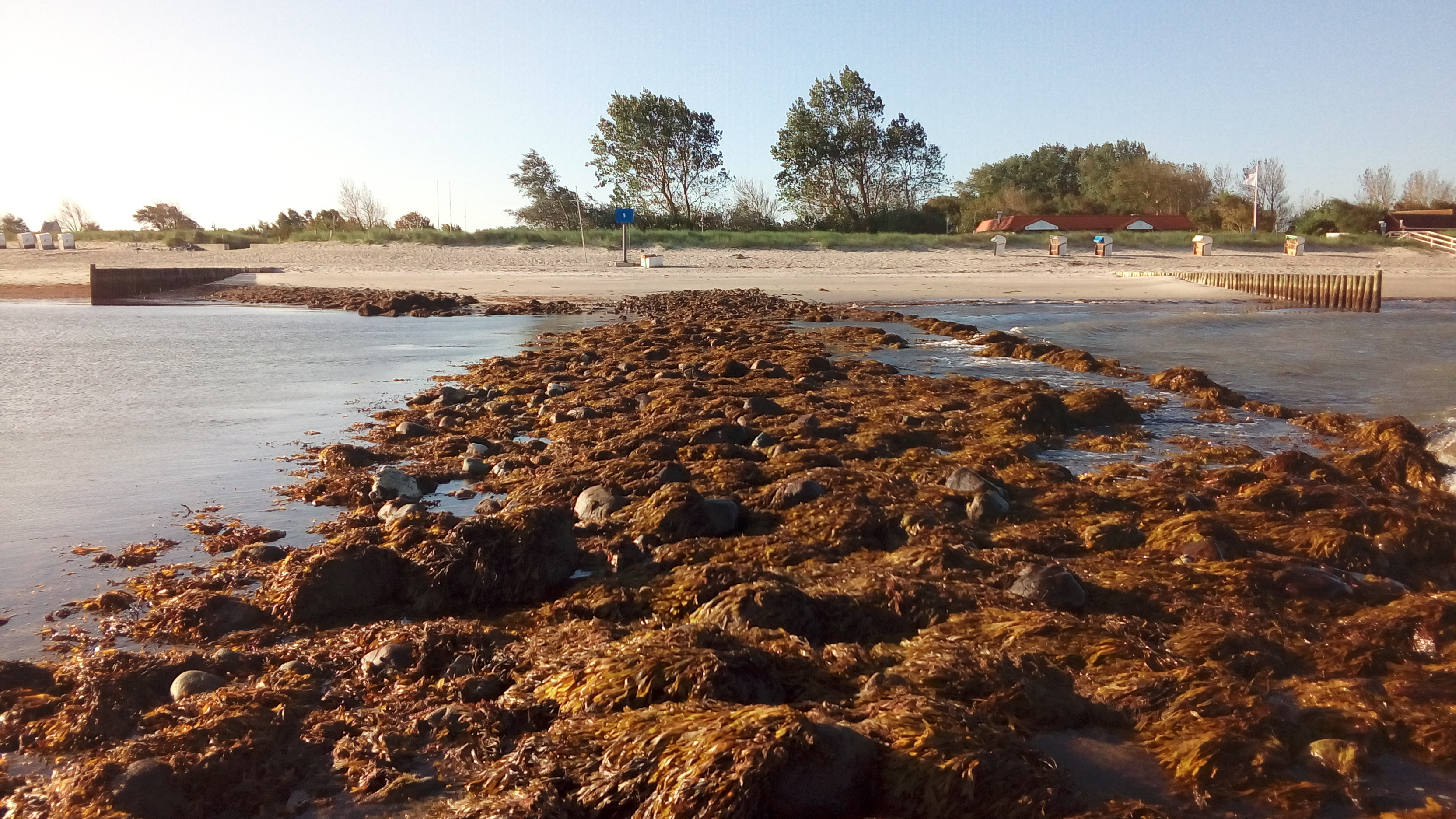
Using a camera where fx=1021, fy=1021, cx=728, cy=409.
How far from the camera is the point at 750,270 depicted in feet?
116

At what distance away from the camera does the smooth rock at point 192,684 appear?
3.59 metres

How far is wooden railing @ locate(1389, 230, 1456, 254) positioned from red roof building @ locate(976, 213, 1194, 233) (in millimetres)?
12282

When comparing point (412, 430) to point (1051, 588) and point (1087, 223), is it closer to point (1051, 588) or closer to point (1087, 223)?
point (1051, 588)

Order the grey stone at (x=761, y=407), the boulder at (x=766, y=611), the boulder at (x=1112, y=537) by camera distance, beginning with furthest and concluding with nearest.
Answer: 1. the grey stone at (x=761, y=407)
2. the boulder at (x=1112, y=537)
3. the boulder at (x=766, y=611)

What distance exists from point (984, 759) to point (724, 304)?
21160mm

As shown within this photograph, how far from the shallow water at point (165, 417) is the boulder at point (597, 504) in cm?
153

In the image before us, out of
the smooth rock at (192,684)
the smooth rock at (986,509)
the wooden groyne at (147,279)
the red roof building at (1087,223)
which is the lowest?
the smooth rock at (192,684)

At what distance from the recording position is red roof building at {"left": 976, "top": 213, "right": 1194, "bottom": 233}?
204 ft

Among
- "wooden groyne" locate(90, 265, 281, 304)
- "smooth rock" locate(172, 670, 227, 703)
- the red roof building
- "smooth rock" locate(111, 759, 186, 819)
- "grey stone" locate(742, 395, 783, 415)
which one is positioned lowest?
"smooth rock" locate(111, 759, 186, 819)

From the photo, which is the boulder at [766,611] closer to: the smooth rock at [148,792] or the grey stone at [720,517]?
the grey stone at [720,517]

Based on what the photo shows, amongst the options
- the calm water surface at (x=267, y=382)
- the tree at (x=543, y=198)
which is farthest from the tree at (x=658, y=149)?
the calm water surface at (x=267, y=382)

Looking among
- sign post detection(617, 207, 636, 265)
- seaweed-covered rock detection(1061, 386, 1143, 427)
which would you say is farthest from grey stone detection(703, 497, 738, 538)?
sign post detection(617, 207, 636, 265)

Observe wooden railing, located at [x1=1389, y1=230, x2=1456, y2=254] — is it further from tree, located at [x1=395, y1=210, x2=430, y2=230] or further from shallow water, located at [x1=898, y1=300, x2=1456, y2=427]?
tree, located at [x1=395, y1=210, x2=430, y2=230]

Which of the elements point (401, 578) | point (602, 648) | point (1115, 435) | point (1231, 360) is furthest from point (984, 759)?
point (1231, 360)
